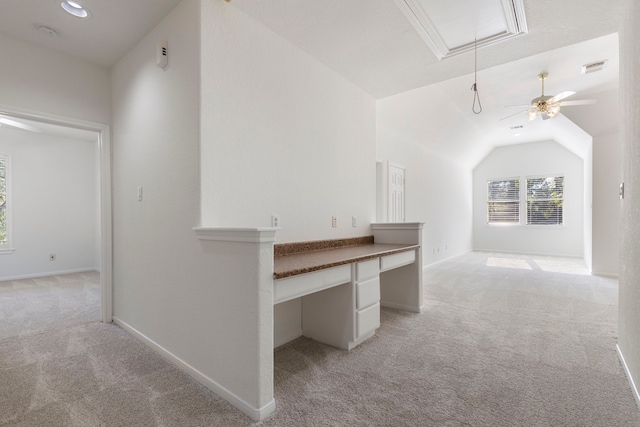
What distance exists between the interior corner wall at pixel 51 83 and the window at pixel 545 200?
991 cm

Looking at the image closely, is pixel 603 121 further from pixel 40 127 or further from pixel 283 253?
pixel 40 127

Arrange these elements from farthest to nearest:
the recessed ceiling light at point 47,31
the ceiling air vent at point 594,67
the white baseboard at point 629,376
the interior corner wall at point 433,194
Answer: the interior corner wall at point 433,194
the ceiling air vent at point 594,67
the recessed ceiling light at point 47,31
the white baseboard at point 629,376

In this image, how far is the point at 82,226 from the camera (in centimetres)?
622

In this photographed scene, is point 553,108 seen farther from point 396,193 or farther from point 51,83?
point 51,83

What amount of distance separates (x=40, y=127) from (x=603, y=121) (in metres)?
9.49

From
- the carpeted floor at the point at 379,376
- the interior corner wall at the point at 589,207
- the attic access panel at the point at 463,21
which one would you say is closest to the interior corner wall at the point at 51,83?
the carpeted floor at the point at 379,376

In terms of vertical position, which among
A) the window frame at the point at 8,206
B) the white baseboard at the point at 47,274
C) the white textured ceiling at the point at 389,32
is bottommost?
the white baseboard at the point at 47,274

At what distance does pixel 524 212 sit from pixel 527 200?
351mm

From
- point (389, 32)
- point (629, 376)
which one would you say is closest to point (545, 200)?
point (629, 376)

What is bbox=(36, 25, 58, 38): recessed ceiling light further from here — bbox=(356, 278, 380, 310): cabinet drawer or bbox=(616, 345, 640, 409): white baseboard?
bbox=(616, 345, 640, 409): white baseboard

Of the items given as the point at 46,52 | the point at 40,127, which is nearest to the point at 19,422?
the point at 46,52

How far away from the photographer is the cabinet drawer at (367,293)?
2428mm

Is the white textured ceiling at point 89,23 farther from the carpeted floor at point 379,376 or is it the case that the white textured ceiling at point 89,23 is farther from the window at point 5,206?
the window at point 5,206

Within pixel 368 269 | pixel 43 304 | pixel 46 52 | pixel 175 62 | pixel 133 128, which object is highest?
pixel 46 52
